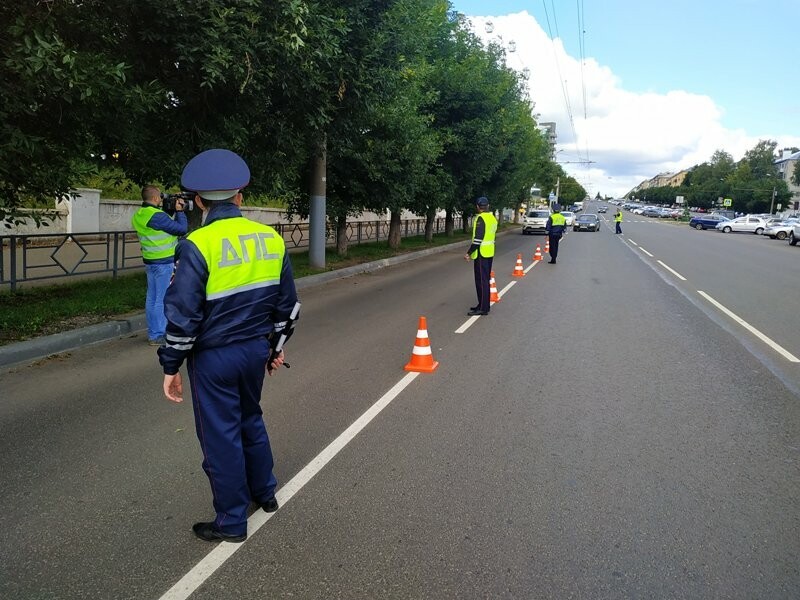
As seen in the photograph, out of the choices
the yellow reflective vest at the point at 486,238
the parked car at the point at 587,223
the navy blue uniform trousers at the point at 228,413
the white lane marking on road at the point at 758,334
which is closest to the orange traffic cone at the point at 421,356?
the navy blue uniform trousers at the point at 228,413

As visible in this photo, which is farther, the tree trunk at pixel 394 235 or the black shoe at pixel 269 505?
the tree trunk at pixel 394 235

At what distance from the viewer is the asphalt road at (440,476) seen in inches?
113

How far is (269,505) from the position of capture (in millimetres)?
3430

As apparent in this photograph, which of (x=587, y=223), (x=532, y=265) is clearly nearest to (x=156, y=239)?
(x=532, y=265)

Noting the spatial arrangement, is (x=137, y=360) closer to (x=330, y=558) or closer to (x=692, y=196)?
(x=330, y=558)

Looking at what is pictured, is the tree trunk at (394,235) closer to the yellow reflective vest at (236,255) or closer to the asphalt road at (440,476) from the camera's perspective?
the asphalt road at (440,476)

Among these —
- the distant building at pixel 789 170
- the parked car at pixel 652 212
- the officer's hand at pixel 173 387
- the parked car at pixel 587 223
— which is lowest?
the officer's hand at pixel 173 387

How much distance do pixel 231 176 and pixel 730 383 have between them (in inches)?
214

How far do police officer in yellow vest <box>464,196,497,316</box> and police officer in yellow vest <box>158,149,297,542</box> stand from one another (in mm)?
6816

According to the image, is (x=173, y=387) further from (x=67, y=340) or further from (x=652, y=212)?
(x=652, y=212)

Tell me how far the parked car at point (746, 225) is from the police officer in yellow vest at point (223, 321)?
186 ft

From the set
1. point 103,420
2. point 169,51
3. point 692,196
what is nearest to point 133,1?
point 169,51

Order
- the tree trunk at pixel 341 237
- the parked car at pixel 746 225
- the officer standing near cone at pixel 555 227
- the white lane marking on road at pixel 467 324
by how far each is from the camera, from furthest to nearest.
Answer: the parked car at pixel 746 225
the tree trunk at pixel 341 237
the officer standing near cone at pixel 555 227
the white lane marking on road at pixel 467 324

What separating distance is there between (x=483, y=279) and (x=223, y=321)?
7.23 metres
